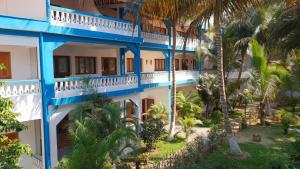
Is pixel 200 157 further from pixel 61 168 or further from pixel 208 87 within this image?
pixel 208 87

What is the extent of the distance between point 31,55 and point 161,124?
7.01 m

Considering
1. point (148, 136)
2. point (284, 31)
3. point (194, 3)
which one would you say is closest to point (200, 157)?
point (148, 136)

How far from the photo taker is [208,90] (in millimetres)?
23078

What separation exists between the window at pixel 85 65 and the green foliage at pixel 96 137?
16.4 feet

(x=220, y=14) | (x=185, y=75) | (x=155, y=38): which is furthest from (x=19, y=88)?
(x=185, y=75)

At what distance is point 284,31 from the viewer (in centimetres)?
1797

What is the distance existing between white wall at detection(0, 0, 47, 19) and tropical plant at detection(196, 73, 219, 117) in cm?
1451

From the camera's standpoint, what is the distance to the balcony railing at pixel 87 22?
39.1 ft

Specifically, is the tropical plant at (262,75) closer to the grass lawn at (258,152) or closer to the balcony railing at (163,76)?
the grass lawn at (258,152)

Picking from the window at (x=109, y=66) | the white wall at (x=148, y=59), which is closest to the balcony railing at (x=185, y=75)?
the white wall at (x=148, y=59)

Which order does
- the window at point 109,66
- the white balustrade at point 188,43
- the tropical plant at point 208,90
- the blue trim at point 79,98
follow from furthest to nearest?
1. the white balustrade at point 188,43
2. the tropical plant at point 208,90
3. the window at point 109,66
4. the blue trim at point 79,98

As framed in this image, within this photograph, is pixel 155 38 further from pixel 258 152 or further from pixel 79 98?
pixel 258 152

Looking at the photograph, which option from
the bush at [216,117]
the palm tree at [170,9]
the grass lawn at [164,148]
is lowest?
the grass lawn at [164,148]

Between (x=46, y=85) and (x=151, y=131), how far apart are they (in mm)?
6223
